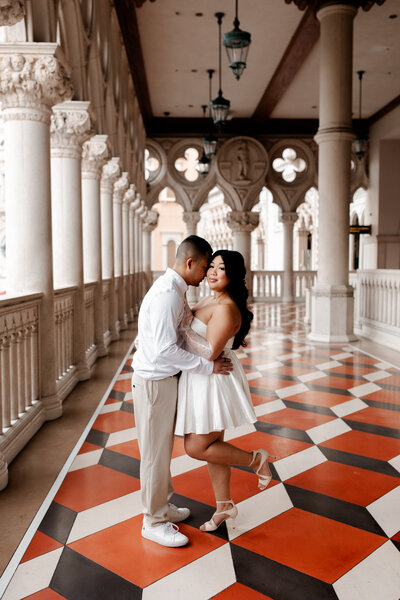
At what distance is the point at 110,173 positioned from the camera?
8914 mm

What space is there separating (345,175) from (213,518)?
279 inches

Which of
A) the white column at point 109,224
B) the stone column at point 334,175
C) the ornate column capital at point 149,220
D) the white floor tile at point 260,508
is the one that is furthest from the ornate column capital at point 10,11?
the ornate column capital at point 149,220

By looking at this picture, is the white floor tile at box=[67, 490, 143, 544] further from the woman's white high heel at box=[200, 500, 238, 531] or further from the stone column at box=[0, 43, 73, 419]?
the stone column at box=[0, 43, 73, 419]

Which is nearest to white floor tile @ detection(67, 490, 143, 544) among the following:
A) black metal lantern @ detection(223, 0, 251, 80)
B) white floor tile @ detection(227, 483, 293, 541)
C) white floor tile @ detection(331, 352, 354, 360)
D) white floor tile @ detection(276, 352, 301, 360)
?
white floor tile @ detection(227, 483, 293, 541)

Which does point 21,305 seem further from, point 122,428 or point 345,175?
point 345,175

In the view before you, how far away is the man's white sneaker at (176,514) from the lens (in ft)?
8.95

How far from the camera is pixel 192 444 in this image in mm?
2518

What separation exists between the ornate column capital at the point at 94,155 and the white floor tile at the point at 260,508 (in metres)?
→ 5.37

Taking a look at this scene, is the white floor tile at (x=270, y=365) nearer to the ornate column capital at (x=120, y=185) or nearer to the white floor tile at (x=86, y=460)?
the white floor tile at (x=86, y=460)

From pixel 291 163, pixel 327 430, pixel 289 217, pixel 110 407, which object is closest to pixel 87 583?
pixel 327 430

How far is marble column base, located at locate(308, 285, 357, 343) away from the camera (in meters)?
8.61

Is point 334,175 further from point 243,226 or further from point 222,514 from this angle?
point 243,226

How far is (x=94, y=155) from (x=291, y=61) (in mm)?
6597

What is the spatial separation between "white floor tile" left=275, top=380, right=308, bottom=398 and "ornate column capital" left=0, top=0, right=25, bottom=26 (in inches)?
152
